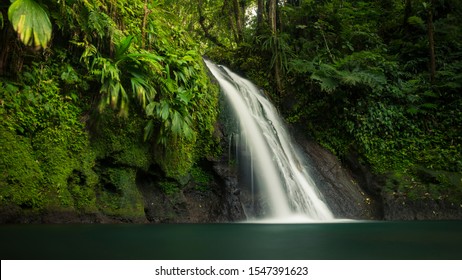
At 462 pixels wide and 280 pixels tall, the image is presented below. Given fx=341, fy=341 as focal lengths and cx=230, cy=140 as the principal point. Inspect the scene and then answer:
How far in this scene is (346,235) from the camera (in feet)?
13.6

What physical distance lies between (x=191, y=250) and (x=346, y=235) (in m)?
2.08

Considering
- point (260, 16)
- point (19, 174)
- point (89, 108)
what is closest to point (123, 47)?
point (89, 108)

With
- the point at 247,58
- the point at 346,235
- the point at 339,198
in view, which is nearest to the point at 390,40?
the point at 247,58

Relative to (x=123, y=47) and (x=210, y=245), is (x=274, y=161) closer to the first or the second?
(x=123, y=47)

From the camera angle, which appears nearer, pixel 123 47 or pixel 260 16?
pixel 123 47

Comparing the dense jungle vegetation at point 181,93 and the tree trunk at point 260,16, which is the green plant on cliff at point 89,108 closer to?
the dense jungle vegetation at point 181,93

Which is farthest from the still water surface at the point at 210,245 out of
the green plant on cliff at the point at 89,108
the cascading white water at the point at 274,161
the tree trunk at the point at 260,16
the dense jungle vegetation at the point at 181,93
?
the tree trunk at the point at 260,16

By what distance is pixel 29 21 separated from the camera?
3.98 metres

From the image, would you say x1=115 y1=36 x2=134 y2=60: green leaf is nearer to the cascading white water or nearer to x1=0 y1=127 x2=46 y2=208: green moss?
x1=0 y1=127 x2=46 y2=208: green moss

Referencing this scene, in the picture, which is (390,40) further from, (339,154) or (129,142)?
(129,142)

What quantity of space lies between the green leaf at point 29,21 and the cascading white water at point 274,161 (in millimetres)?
4242

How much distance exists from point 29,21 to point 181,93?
2.56 metres

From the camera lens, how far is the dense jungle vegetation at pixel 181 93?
501 centimetres
